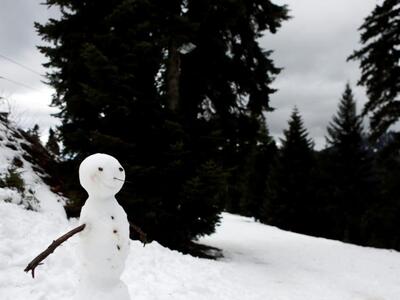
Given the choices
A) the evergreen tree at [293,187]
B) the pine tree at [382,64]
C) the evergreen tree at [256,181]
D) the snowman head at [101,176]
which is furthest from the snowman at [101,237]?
the evergreen tree at [256,181]

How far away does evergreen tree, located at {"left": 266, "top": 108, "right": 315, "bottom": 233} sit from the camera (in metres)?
25.7

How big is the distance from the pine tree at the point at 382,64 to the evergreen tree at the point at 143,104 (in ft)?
19.6

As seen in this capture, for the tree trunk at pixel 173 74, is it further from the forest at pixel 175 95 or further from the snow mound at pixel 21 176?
the snow mound at pixel 21 176

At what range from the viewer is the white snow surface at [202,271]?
4871 millimetres

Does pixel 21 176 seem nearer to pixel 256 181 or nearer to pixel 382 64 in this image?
pixel 382 64

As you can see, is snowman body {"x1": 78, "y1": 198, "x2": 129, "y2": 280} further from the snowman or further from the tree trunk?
the tree trunk

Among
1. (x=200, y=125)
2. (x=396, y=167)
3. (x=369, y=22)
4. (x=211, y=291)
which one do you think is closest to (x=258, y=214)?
(x=396, y=167)

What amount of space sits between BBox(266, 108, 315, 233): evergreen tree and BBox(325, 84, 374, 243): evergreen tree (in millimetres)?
1538

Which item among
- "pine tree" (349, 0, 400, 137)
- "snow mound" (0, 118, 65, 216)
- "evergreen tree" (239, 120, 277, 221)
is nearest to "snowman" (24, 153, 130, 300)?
"snow mound" (0, 118, 65, 216)

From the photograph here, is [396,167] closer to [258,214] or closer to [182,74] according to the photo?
[182,74]

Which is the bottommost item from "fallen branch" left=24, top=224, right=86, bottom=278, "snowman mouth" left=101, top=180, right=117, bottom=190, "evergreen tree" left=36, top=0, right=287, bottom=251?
"fallen branch" left=24, top=224, right=86, bottom=278

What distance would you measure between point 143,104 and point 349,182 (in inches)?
843

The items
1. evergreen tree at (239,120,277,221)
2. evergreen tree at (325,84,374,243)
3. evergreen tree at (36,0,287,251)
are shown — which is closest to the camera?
evergreen tree at (36,0,287,251)

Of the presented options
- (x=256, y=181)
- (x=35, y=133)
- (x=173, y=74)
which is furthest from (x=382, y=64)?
(x=256, y=181)
